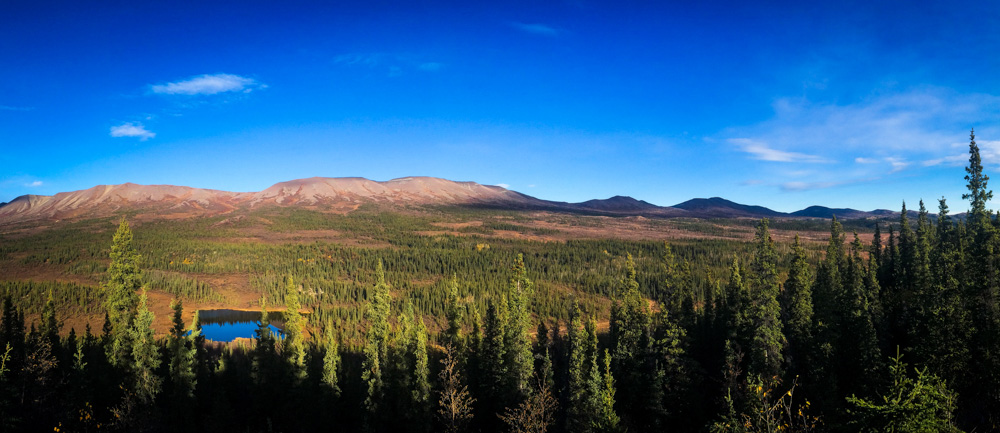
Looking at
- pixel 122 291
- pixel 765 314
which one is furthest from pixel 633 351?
pixel 122 291

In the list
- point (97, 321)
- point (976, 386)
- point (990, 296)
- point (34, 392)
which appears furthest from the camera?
point (97, 321)

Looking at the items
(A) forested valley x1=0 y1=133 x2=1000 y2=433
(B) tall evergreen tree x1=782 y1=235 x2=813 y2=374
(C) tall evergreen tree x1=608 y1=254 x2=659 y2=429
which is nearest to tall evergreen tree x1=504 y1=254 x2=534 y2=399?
(A) forested valley x1=0 y1=133 x2=1000 y2=433

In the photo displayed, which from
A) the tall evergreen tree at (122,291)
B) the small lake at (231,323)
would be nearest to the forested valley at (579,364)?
the tall evergreen tree at (122,291)

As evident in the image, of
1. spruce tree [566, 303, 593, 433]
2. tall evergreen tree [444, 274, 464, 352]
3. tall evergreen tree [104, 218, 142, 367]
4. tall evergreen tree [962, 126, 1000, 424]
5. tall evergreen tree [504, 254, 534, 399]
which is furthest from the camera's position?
tall evergreen tree [444, 274, 464, 352]

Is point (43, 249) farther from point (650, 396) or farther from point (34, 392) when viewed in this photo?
point (650, 396)

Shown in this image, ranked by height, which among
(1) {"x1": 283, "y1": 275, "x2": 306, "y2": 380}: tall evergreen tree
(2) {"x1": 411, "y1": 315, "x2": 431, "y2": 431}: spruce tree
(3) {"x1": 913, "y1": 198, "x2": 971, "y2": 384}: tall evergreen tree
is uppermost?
(3) {"x1": 913, "y1": 198, "x2": 971, "y2": 384}: tall evergreen tree

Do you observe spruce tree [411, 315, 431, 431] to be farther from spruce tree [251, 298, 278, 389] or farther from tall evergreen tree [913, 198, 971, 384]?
tall evergreen tree [913, 198, 971, 384]

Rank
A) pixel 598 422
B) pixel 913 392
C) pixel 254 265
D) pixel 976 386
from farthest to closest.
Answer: pixel 254 265 < pixel 598 422 < pixel 976 386 < pixel 913 392

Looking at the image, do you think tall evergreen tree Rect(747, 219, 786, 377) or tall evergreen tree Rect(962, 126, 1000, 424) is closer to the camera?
tall evergreen tree Rect(962, 126, 1000, 424)

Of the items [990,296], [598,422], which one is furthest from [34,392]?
[990,296]
